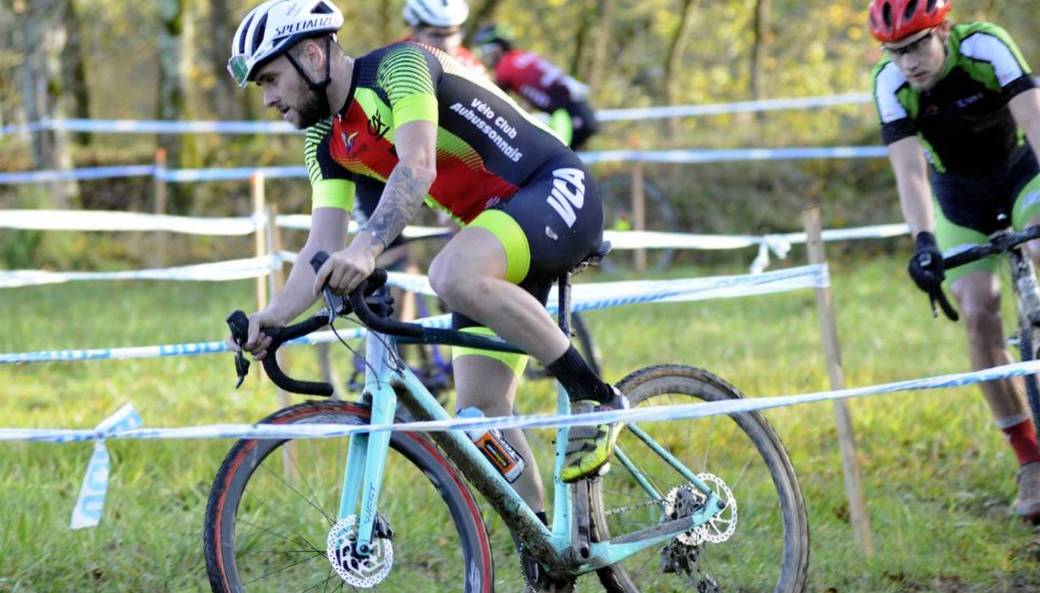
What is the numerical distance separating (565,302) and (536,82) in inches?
251

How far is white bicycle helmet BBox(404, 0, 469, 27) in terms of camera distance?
785 centimetres

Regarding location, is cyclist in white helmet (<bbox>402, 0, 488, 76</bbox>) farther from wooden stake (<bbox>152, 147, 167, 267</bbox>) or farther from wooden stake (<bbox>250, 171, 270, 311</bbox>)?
wooden stake (<bbox>152, 147, 167, 267</bbox>)

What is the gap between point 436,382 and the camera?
26.8 ft

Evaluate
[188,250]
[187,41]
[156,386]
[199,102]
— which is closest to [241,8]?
[199,102]

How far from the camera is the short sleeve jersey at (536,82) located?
411 inches

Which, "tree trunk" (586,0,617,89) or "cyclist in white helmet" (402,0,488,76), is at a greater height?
"tree trunk" (586,0,617,89)

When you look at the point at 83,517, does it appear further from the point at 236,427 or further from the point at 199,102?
the point at 199,102

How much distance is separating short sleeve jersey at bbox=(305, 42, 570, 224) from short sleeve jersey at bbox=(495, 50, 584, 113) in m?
6.12

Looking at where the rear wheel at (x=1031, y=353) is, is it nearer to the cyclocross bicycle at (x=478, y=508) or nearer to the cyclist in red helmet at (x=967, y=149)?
the cyclist in red helmet at (x=967, y=149)

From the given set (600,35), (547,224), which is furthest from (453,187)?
(600,35)

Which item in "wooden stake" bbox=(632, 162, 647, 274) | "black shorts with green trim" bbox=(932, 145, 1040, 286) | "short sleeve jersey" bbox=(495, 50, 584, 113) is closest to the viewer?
"black shorts with green trim" bbox=(932, 145, 1040, 286)

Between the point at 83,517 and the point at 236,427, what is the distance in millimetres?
445

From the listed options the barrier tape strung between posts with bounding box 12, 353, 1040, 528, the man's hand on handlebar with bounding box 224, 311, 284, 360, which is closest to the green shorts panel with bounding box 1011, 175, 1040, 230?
the barrier tape strung between posts with bounding box 12, 353, 1040, 528

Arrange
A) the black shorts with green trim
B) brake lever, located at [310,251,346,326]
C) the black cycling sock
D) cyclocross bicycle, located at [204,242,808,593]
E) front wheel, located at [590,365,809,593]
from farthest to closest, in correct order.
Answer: the black shorts with green trim, front wheel, located at [590,365,809,593], the black cycling sock, cyclocross bicycle, located at [204,242,808,593], brake lever, located at [310,251,346,326]
